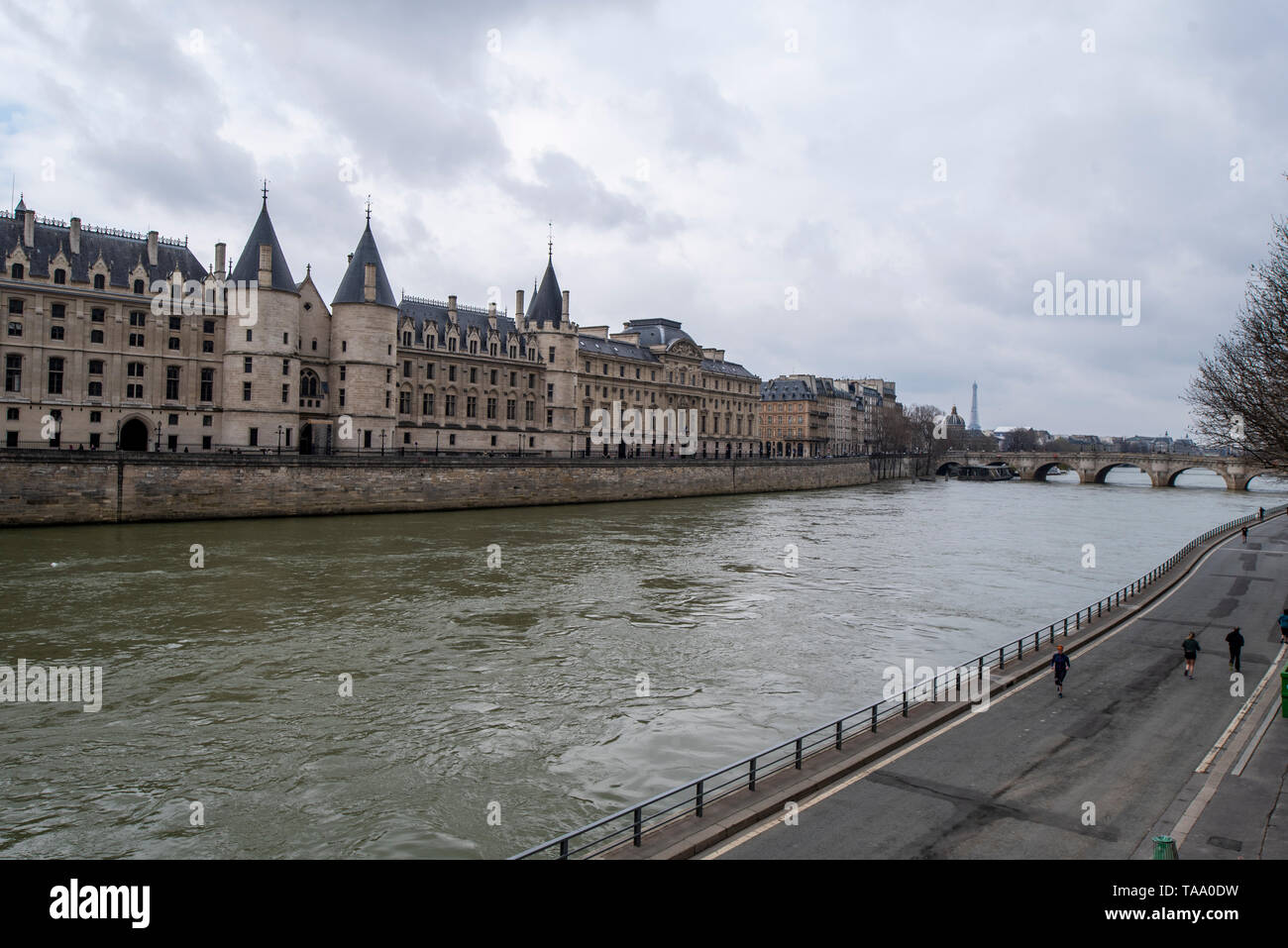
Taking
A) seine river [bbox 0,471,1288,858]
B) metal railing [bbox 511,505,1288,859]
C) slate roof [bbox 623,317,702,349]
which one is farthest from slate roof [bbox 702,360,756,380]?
metal railing [bbox 511,505,1288,859]

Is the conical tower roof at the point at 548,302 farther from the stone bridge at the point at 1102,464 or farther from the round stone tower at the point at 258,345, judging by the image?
the stone bridge at the point at 1102,464

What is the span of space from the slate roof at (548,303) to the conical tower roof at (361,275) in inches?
863

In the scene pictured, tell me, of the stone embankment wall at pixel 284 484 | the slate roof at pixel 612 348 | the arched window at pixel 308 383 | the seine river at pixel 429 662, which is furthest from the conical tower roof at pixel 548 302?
the seine river at pixel 429 662

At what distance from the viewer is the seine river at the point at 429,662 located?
39.2 ft

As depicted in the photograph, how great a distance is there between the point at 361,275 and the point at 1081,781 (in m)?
57.0

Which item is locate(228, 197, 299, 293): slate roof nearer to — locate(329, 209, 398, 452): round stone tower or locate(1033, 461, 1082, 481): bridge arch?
locate(329, 209, 398, 452): round stone tower

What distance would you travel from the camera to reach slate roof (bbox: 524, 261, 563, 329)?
263 feet

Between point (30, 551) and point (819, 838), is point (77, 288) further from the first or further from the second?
point (819, 838)

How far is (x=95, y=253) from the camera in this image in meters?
51.5

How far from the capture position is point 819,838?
9.41 meters

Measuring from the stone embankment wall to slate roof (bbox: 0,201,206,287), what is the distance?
1610 centimetres

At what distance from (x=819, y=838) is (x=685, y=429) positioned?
301ft

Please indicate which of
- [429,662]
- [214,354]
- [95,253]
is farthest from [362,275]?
[429,662]
